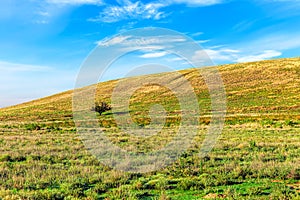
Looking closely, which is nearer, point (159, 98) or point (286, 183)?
point (286, 183)

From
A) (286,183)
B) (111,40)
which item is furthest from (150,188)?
(111,40)

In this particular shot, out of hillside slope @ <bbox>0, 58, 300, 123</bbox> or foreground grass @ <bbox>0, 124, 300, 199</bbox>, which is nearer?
foreground grass @ <bbox>0, 124, 300, 199</bbox>

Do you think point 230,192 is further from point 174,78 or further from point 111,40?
point 174,78

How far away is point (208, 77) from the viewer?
109m

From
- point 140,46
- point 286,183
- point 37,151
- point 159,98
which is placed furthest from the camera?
point 159,98

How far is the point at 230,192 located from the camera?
8.97 metres

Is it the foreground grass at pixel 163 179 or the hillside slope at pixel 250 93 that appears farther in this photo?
the hillside slope at pixel 250 93

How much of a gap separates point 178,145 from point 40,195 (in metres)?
12.2

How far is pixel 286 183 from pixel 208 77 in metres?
101

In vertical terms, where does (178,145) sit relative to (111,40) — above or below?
below

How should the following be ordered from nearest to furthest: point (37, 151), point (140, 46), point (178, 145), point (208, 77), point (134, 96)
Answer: point (37, 151)
point (178, 145)
point (140, 46)
point (134, 96)
point (208, 77)

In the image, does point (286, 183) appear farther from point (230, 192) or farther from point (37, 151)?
point (37, 151)

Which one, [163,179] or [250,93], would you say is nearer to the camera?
[163,179]

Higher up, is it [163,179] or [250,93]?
[250,93]
